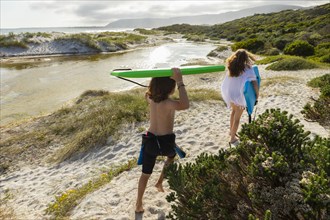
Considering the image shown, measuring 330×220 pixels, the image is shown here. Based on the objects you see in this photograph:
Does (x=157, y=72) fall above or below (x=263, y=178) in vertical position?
above

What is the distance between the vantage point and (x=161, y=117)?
411 centimetres

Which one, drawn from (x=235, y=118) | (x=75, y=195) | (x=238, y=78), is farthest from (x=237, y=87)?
(x=75, y=195)

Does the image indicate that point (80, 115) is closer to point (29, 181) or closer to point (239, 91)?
point (29, 181)

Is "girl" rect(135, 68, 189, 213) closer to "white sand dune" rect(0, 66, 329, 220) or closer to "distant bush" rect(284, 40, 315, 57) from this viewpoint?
"white sand dune" rect(0, 66, 329, 220)

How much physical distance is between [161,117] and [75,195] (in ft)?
9.09

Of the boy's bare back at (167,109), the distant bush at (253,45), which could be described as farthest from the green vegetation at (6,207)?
the distant bush at (253,45)

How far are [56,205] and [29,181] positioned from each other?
206 centimetres

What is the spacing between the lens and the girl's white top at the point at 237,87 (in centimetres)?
620

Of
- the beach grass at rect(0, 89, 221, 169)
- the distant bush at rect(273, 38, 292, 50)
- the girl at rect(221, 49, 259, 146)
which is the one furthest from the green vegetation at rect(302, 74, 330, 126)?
the distant bush at rect(273, 38, 292, 50)

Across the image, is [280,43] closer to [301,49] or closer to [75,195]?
[301,49]

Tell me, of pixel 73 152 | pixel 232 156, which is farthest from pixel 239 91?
pixel 73 152

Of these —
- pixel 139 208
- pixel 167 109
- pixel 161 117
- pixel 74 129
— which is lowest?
pixel 74 129

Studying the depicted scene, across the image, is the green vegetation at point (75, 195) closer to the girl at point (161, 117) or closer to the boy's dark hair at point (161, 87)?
the girl at point (161, 117)

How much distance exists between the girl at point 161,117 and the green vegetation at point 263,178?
531 mm
